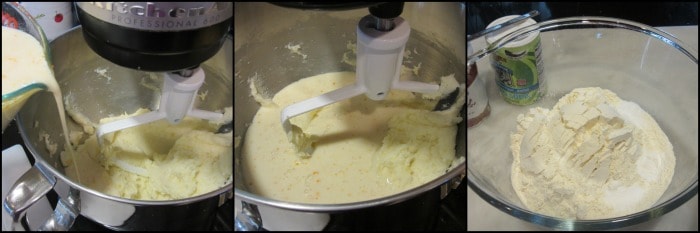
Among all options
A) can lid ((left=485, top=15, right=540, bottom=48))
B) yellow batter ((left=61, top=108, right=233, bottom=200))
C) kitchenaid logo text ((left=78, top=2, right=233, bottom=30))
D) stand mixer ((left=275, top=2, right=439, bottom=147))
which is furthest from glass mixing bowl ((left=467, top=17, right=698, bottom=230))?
kitchenaid logo text ((left=78, top=2, right=233, bottom=30))

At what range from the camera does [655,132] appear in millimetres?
894

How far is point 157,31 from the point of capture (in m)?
0.50

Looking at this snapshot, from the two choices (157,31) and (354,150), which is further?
(354,150)

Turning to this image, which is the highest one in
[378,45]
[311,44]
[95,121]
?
[378,45]

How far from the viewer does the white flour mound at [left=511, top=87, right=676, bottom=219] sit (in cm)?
78

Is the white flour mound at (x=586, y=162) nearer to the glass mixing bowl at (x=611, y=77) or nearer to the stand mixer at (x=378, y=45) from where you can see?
the glass mixing bowl at (x=611, y=77)

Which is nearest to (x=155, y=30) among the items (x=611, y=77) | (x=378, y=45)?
(x=378, y=45)

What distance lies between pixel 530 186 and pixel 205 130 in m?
0.39

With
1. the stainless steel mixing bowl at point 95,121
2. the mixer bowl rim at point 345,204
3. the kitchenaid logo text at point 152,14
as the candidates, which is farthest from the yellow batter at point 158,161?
the kitchenaid logo text at point 152,14

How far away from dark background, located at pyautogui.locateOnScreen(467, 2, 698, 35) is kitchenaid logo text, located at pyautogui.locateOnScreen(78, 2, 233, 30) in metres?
0.55

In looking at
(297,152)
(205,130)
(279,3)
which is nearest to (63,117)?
(205,130)

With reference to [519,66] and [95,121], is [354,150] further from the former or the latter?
[95,121]

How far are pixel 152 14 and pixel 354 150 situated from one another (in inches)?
15.3

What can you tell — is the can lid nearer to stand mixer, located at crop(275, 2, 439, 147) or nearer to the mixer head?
stand mixer, located at crop(275, 2, 439, 147)
